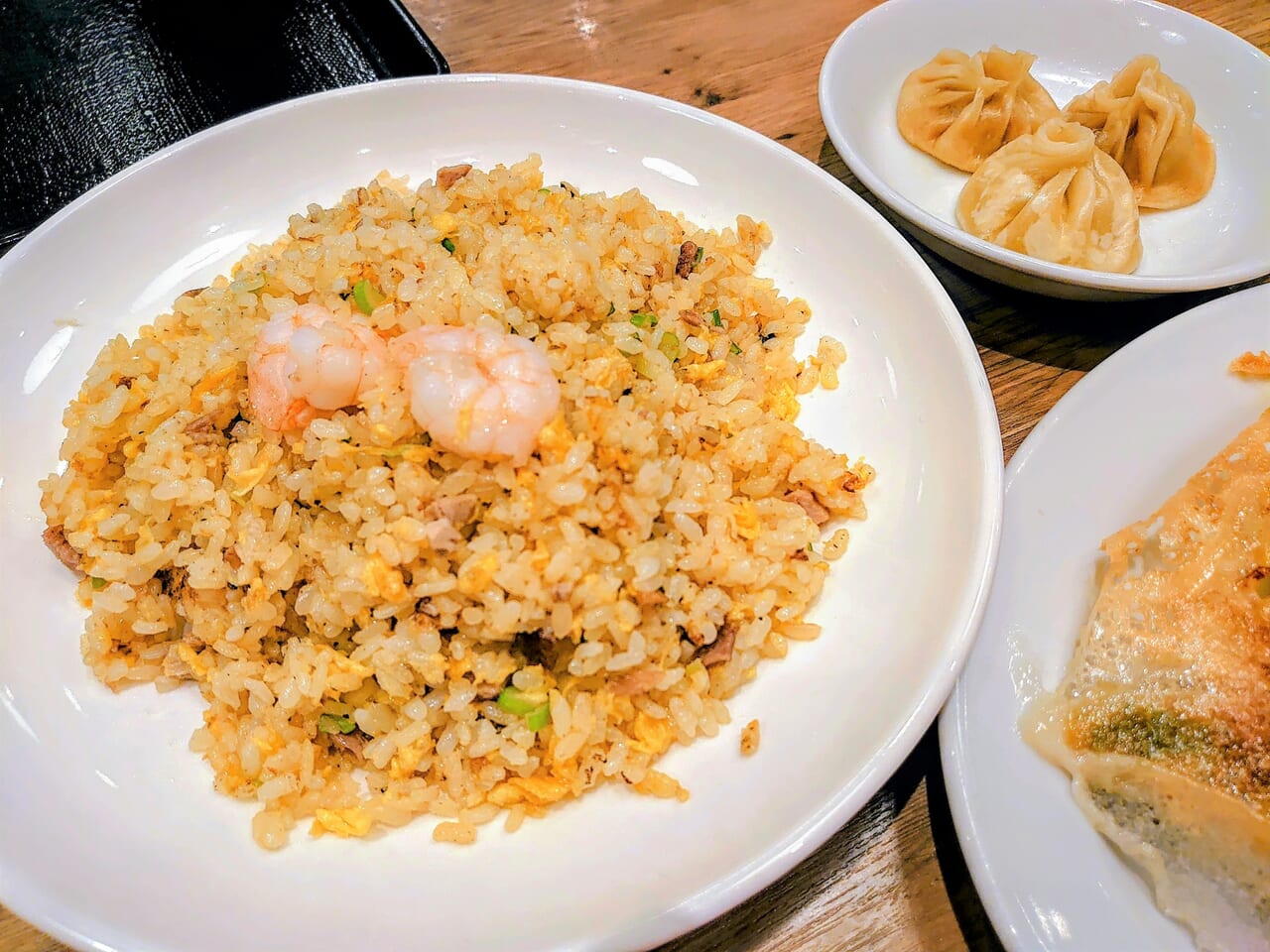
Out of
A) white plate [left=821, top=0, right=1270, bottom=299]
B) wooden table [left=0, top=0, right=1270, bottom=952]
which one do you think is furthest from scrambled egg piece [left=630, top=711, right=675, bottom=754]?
white plate [left=821, top=0, right=1270, bottom=299]

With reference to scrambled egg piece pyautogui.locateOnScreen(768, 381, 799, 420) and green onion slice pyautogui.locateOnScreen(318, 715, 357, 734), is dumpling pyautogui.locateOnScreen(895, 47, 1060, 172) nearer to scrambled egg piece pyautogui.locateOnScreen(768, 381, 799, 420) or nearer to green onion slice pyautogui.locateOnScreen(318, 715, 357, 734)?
scrambled egg piece pyautogui.locateOnScreen(768, 381, 799, 420)

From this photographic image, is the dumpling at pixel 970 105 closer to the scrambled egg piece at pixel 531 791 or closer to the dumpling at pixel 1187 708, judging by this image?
→ the dumpling at pixel 1187 708

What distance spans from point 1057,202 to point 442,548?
213 centimetres

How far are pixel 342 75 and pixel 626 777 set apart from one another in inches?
103

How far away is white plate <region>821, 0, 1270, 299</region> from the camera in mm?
2154

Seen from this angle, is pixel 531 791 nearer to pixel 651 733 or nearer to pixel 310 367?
pixel 651 733

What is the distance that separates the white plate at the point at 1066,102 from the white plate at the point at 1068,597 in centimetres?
28

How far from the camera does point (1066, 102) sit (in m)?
2.99

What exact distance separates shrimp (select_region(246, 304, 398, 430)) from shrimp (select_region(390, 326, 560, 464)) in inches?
4.4

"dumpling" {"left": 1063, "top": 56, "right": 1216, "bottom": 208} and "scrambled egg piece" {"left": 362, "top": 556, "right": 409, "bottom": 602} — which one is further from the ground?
"scrambled egg piece" {"left": 362, "top": 556, "right": 409, "bottom": 602}

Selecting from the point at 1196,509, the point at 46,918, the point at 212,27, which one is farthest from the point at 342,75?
the point at 1196,509

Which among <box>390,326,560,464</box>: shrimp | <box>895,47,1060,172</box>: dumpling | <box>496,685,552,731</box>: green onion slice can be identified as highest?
<box>390,326,560,464</box>: shrimp

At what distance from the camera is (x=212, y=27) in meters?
2.96

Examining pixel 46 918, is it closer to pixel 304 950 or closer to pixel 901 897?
pixel 304 950
